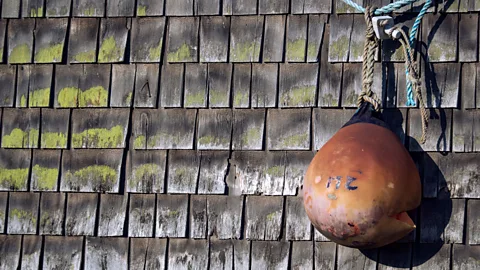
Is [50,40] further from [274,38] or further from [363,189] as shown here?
[363,189]

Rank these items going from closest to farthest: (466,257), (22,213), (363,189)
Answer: (363,189) → (466,257) → (22,213)

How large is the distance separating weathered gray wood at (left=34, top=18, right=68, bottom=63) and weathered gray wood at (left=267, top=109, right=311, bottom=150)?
44.1 inches

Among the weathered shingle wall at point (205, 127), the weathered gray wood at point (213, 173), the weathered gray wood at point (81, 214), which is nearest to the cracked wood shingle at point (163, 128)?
the weathered shingle wall at point (205, 127)

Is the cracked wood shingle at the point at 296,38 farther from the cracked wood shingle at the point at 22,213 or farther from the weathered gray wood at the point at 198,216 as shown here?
the cracked wood shingle at the point at 22,213

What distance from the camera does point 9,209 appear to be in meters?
3.66

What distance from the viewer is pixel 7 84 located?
371cm

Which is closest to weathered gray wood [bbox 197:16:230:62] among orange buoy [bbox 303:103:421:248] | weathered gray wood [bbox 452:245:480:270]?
orange buoy [bbox 303:103:421:248]

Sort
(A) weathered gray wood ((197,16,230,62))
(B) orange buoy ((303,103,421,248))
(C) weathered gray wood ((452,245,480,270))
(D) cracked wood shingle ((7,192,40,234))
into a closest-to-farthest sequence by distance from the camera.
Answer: (B) orange buoy ((303,103,421,248)), (C) weathered gray wood ((452,245,480,270)), (A) weathered gray wood ((197,16,230,62)), (D) cracked wood shingle ((7,192,40,234))

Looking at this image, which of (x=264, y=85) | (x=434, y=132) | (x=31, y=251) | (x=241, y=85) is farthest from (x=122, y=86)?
(x=434, y=132)

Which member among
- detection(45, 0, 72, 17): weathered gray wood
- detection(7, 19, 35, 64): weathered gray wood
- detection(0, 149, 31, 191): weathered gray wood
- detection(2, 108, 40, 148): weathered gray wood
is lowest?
detection(0, 149, 31, 191): weathered gray wood

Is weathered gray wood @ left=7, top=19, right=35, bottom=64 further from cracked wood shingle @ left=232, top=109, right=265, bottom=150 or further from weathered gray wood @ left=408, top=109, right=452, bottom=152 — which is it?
weathered gray wood @ left=408, top=109, right=452, bottom=152

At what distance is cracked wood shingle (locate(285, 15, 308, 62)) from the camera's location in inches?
136

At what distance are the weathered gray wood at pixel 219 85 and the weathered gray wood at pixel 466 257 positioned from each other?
124 cm

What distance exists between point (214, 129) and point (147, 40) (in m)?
0.56
